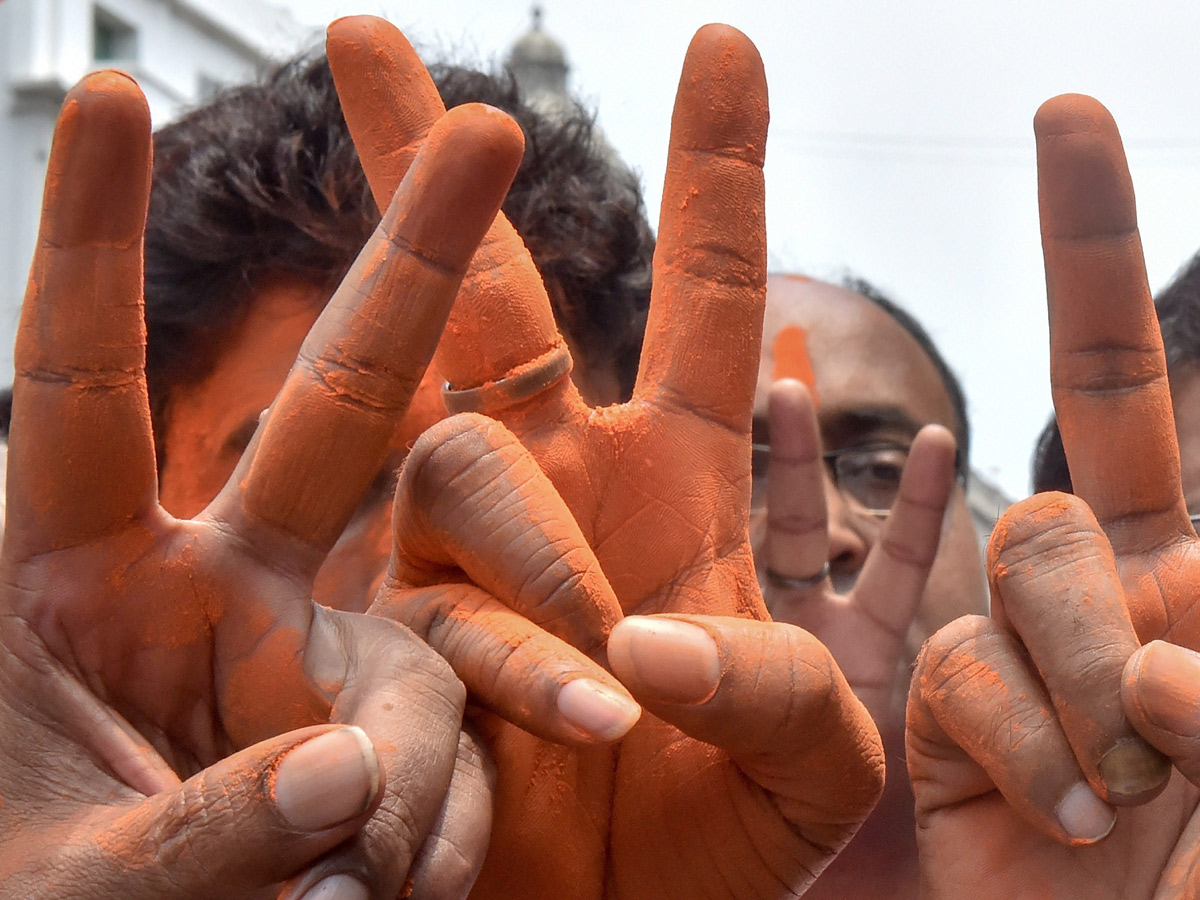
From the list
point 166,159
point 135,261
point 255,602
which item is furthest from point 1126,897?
point 166,159

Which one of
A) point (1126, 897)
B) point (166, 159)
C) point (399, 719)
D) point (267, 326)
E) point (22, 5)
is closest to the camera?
point (399, 719)

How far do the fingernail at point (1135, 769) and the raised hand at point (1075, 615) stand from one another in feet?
0.04

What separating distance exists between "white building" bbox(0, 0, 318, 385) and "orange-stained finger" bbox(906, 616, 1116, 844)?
15.5ft

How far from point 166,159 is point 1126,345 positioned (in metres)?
1.37

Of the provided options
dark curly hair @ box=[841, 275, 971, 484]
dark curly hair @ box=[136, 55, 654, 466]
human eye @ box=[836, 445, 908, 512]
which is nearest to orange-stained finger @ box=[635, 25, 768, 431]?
dark curly hair @ box=[136, 55, 654, 466]

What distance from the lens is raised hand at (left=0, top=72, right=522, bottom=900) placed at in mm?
628

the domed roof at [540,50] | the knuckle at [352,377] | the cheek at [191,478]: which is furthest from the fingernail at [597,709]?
the domed roof at [540,50]

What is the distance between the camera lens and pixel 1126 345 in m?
0.84

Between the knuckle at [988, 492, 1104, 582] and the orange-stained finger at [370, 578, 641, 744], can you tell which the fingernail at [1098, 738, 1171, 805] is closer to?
the knuckle at [988, 492, 1104, 582]

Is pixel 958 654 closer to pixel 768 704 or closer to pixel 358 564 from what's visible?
pixel 768 704

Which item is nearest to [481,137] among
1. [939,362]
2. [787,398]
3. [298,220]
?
[298,220]

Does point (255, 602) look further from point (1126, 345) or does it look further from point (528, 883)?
point (1126, 345)

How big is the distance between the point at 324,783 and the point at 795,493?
1.14 metres

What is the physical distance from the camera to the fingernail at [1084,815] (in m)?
0.73
